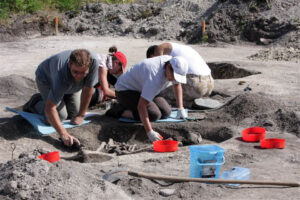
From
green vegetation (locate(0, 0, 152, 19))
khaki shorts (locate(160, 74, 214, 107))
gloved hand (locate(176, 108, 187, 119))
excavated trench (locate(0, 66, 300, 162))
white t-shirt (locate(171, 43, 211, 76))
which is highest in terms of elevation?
green vegetation (locate(0, 0, 152, 19))

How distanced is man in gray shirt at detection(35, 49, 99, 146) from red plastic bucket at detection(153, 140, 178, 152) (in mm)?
851

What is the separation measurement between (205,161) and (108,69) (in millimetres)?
3046

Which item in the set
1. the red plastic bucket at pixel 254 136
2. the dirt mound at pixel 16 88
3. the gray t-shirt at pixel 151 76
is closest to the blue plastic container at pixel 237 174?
the red plastic bucket at pixel 254 136

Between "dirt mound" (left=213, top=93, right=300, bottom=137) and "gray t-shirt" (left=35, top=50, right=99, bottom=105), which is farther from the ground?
"gray t-shirt" (left=35, top=50, right=99, bottom=105)

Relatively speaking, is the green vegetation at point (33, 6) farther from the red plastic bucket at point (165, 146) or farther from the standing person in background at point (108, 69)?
the red plastic bucket at point (165, 146)

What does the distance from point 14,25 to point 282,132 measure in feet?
48.5

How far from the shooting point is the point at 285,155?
13.1 ft

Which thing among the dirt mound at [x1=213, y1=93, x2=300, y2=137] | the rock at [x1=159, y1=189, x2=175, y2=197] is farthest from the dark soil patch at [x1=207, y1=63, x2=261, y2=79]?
the rock at [x1=159, y1=189, x2=175, y2=197]

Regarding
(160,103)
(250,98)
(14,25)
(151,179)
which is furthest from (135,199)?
(14,25)

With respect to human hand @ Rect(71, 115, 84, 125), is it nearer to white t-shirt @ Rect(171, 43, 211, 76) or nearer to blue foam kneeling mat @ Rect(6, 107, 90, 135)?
blue foam kneeling mat @ Rect(6, 107, 90, 135)

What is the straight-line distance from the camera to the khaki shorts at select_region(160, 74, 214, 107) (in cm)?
593

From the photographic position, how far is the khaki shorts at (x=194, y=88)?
5.93m

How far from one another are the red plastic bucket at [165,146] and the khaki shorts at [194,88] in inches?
71.7

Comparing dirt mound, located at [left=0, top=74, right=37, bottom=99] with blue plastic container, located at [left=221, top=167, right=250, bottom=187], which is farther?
dirt mound, located at [left=0, top=74, right=37, bottom=99]
